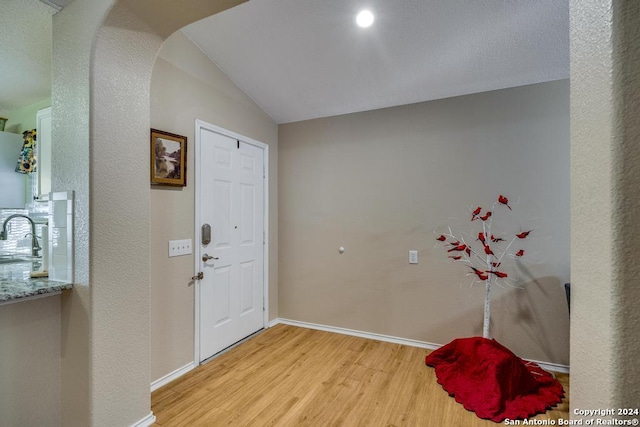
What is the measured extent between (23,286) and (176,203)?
983 mm

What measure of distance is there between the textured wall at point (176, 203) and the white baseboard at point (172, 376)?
27mm

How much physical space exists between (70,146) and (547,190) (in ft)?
10.9

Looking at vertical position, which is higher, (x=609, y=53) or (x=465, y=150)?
(x=465, y=150)

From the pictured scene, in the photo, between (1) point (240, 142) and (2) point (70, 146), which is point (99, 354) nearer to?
(2) point (70, 146)

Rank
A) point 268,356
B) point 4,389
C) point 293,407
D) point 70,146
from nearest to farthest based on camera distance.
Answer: point 4,389, point 70,146, point 293,407, point 268,356

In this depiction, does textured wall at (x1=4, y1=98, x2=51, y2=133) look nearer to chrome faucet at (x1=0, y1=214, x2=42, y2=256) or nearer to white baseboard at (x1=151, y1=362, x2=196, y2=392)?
→ chrome faucet at (x1=0, y1=214, x2=42, y2=256)

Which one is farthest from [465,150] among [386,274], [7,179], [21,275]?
[7,179]

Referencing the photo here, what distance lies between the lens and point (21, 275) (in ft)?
5.48

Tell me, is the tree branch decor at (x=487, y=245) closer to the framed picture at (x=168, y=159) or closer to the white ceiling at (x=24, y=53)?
the framed picture at (x=168, y=159)

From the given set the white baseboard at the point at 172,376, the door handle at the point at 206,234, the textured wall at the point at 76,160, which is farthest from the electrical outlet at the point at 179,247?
the white baseboard at the point at 172,376

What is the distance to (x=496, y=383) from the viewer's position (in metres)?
1.96

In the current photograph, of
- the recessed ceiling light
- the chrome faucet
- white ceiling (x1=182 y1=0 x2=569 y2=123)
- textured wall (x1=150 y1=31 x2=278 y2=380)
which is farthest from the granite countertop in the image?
the recessed ceiling light

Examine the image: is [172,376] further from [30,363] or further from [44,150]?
[44,150]

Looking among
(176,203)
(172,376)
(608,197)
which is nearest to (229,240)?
(176,203)
